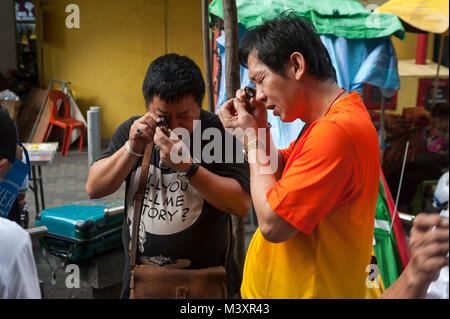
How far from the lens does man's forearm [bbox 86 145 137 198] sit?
151cm

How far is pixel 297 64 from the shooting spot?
1192 millimetres

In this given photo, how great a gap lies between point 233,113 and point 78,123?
19.9 feet

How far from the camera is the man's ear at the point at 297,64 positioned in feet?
3.86

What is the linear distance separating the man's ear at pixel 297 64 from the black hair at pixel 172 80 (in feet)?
1.50

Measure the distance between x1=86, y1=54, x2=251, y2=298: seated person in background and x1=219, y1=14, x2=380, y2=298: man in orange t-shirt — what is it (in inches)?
9.6

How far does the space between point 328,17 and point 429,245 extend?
10.3 ft

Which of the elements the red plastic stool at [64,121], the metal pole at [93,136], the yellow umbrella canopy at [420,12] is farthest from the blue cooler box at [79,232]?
the red plastic stool at [64,121]

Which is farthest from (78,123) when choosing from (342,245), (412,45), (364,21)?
(342,245)

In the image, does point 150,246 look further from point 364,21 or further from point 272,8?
point 364,21

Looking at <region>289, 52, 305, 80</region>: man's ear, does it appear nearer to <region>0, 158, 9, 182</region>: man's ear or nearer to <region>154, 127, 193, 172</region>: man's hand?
<region>154, 127, 193, 172</region>: man's hand

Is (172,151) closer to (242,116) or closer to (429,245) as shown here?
(242,116)

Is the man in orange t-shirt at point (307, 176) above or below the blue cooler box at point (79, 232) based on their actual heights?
above

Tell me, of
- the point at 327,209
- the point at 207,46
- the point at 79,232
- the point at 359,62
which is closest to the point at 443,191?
the point at 327,209

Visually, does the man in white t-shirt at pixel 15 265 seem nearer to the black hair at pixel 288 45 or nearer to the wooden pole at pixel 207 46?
the black hair at pixel 288 45
